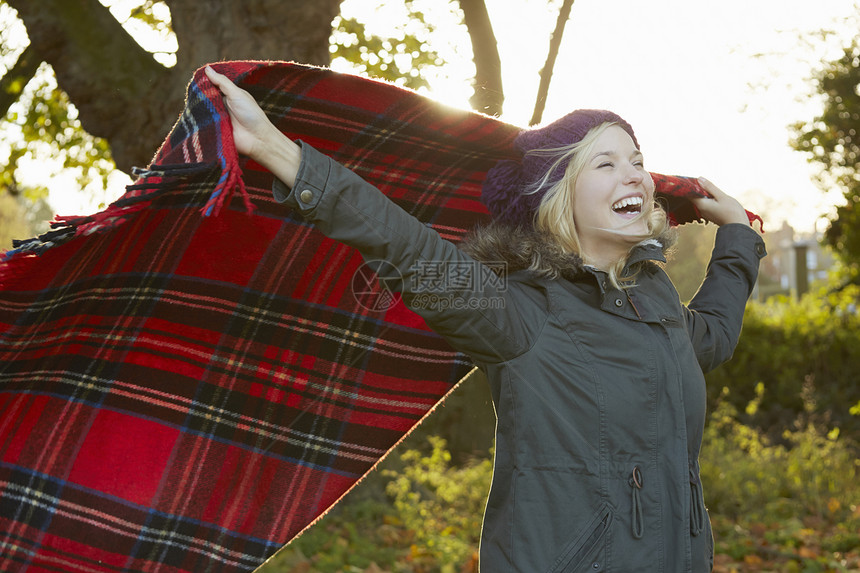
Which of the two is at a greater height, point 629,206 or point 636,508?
point 629,206

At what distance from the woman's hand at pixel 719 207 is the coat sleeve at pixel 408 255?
3.90ft

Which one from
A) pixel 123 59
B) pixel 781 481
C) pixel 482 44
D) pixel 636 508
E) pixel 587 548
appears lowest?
pixel 587 548

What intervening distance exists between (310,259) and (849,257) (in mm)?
9491

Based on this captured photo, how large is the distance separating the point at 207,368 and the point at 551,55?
2416 mm

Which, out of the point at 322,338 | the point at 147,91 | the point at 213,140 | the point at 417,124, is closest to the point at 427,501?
the point at 147,91

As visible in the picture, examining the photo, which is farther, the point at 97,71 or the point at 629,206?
the point at 97,71

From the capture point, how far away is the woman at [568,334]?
169 centimetres

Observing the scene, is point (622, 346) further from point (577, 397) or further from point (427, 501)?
point (427, 501)

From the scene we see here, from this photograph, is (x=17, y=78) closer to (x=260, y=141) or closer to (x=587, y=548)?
(x=260, y=141)

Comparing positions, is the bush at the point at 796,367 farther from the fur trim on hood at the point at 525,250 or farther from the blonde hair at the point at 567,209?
the fur trim on hood at the point at 525,250

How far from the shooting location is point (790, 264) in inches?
1494

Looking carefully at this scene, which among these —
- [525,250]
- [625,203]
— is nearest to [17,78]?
[525,250]

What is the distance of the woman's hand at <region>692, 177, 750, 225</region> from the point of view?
2680mm

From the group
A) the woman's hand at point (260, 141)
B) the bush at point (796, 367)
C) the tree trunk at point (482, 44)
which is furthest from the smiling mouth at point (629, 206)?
the bush at point (796, 367)
